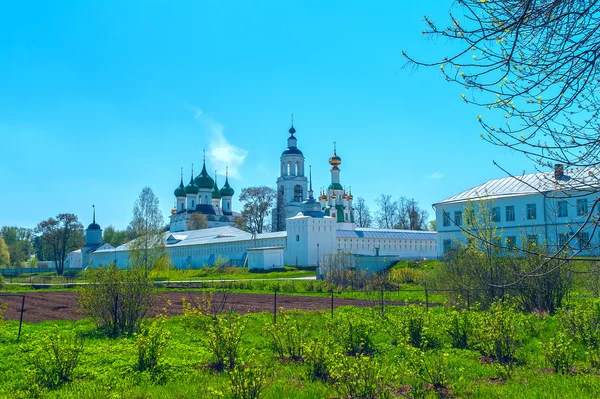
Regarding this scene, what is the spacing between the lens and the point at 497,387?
292 inches

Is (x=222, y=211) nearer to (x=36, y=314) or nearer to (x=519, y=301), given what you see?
(x=36, y=314)

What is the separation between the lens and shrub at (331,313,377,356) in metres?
10.1

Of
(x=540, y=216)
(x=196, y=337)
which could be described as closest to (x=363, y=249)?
(x=540, y=216)

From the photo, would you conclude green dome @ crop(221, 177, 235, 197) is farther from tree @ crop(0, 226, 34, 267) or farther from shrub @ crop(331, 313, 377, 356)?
shrub @ crop(331, 313, 377, 356)

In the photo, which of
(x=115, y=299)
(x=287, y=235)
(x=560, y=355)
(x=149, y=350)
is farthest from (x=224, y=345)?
(x=287, y=235)

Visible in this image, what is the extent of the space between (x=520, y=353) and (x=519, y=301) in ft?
16.9

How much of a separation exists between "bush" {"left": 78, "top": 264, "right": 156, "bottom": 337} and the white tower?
58656mm

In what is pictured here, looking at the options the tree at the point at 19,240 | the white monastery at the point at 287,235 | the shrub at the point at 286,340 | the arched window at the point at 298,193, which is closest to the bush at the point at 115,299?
the shrub at the point at 286,340

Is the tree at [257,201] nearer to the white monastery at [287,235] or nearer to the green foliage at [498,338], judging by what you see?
the white monastery at [287,235]

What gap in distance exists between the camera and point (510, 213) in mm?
37250

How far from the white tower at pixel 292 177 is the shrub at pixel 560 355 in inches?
2487

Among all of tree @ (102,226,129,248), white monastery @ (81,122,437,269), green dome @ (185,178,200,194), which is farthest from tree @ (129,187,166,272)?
tree @ (102,226,129,248)

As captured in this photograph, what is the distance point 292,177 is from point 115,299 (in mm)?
59994

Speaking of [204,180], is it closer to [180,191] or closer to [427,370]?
[180,191]
